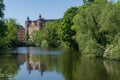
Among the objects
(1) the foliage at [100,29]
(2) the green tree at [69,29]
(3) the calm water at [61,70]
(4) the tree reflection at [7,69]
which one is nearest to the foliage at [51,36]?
(2) the green tree at [69,29]

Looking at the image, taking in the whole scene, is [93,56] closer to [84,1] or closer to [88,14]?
[88,14]

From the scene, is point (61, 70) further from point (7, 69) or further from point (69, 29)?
point (69, 29)

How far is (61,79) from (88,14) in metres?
28.2

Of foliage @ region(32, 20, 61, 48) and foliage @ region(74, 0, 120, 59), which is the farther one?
foliage @ region(32, 20, 61, 48)

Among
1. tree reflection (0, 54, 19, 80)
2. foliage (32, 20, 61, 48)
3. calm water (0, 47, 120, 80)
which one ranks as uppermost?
foliage (32, 20, 61, 48)

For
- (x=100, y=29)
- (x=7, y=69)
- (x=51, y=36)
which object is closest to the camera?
(x=7, y=69)

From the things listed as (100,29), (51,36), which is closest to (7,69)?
(100,29)

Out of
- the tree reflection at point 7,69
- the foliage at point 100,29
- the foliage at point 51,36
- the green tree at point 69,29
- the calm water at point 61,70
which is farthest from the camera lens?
the foliage at point 51,36

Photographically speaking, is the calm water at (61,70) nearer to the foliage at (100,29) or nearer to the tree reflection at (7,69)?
the tree reflection at (7,69)

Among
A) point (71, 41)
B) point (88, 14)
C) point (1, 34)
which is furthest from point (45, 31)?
point (88, 14)

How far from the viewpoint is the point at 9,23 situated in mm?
99312

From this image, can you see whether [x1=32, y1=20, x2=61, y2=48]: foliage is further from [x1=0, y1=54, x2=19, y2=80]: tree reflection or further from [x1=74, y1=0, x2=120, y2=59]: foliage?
[x1=0, y1=54, x2=19, y2=80]: tree reflection

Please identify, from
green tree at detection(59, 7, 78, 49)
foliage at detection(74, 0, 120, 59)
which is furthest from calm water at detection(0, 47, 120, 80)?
green tree at detection(59, 7, 78, 49)

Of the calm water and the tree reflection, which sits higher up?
the tree reflection
